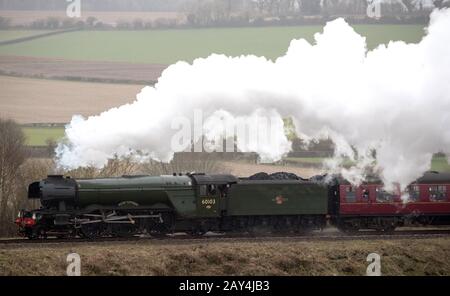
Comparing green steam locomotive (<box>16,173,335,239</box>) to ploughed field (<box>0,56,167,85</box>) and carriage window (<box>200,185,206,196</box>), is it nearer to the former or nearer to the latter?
carriage window (<box>200,185,206,196</box>)

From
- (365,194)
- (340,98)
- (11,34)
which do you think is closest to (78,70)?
(11,34)

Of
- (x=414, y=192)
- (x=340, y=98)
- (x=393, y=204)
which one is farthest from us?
(x=414, y=192)

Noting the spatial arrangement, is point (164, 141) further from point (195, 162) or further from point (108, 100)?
point (108, 100)

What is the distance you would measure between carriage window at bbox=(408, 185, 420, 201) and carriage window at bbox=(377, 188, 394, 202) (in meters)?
1.19

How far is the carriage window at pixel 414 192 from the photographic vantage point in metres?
43.7

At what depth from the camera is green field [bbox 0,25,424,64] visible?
265 ft

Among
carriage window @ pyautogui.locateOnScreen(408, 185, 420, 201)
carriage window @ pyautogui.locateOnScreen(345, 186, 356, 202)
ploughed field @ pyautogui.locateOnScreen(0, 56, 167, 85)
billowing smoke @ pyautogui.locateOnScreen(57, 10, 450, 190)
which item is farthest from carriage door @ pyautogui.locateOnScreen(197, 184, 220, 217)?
ploughed field @ pyautogui.locateOnScreen(0, 56, 167, 85)

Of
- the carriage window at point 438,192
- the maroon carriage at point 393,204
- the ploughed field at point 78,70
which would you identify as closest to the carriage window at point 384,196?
the maroon carriage at point 393,204

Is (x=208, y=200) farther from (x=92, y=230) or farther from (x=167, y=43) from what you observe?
(x=167, y=43)

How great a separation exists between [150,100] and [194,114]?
3000 millimetres

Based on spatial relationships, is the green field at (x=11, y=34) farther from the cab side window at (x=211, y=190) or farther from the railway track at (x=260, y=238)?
the cab side window at (x=211, y=190)

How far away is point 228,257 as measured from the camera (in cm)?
3403

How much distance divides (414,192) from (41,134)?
38.3 m
